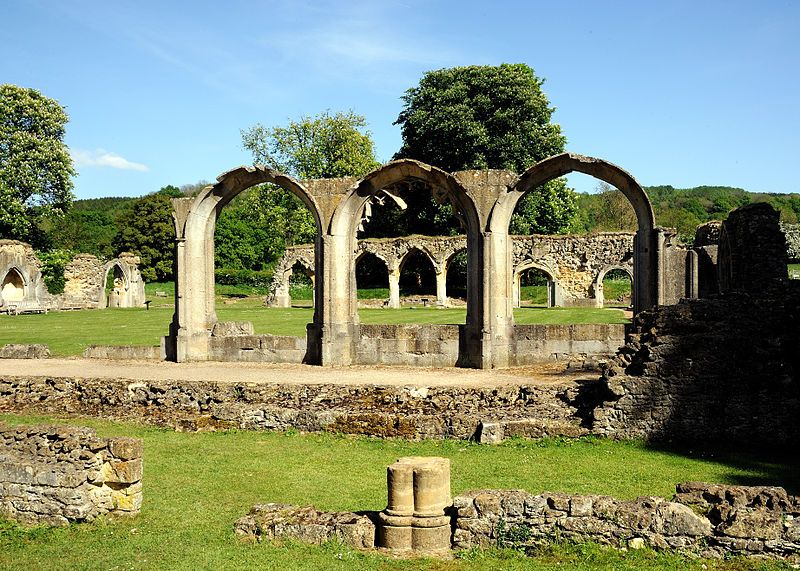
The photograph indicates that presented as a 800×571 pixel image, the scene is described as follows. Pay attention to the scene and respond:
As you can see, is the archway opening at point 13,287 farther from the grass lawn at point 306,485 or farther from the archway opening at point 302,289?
the grass lawn at point 306,485

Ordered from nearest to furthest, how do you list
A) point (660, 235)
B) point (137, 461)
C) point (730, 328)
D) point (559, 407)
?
1. point (137, 461)
2. point (730, 328)
3. point (559, 407)
4. point (660, 235)

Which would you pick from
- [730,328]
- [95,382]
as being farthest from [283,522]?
[95,382]

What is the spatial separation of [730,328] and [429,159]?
110 ft

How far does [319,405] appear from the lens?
11.2 m

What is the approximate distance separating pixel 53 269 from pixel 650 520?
139 ft

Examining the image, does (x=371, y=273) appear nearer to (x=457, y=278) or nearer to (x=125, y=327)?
(x=457, y=278)

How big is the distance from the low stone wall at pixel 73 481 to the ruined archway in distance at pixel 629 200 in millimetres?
9304

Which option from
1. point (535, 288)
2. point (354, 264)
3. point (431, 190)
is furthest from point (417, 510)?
point (535, 288)

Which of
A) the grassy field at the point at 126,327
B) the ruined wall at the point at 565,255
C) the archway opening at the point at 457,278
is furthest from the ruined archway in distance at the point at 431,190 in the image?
the archway opening at the point at 457,278

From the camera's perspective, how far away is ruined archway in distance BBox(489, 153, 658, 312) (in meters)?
14.1

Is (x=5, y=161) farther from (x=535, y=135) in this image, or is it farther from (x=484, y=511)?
(x=484, y=511)

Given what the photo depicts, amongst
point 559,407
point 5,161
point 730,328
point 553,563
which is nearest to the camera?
point 553,563

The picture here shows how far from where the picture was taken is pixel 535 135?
4091cm

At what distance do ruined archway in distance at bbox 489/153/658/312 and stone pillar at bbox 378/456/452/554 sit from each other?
8.96 metres
